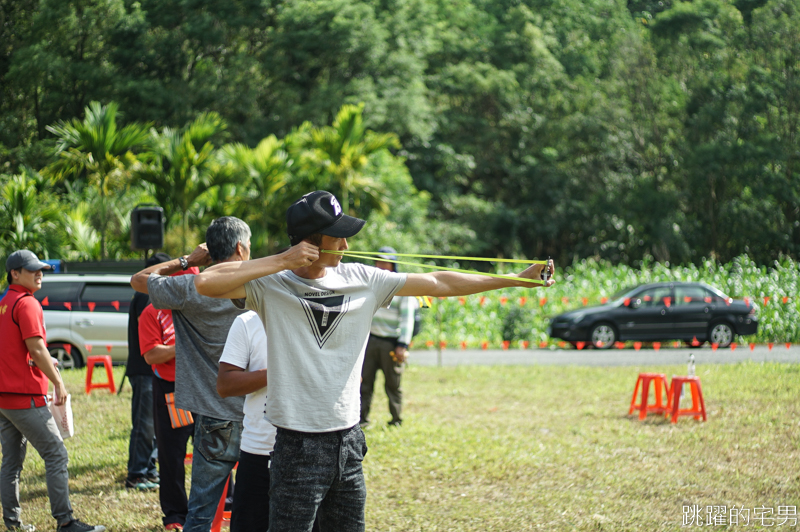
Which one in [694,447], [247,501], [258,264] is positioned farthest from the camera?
[694,447]

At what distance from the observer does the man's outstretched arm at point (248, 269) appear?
2.59 metres

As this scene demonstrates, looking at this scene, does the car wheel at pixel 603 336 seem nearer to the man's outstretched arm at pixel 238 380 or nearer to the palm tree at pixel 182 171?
the palm tree at pixel 182 171

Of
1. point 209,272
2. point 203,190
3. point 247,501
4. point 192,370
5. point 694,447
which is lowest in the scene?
point 694,447

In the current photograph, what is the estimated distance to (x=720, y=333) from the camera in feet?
53.0

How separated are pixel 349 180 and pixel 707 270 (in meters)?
10.3

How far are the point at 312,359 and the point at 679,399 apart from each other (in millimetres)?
6694

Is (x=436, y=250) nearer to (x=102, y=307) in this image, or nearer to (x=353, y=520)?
(x=102, y=307)

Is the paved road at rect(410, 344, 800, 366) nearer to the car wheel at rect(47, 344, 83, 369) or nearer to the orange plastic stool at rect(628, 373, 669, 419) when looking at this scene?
the orange plastic stool at rect(628, 373, 669, 419)

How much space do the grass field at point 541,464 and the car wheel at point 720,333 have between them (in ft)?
19.3

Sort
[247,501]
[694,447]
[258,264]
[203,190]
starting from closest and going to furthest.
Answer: [258,264] < [247,501] < [694,447] < [203,190]

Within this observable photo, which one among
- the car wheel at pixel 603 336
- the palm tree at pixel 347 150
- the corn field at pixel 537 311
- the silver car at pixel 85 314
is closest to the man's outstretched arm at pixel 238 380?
the silver car at pixel 85 314

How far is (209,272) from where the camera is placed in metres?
2.66

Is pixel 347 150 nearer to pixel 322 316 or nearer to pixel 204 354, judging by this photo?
pixel 204 354

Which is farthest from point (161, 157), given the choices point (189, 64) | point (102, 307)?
point (189, 64)
